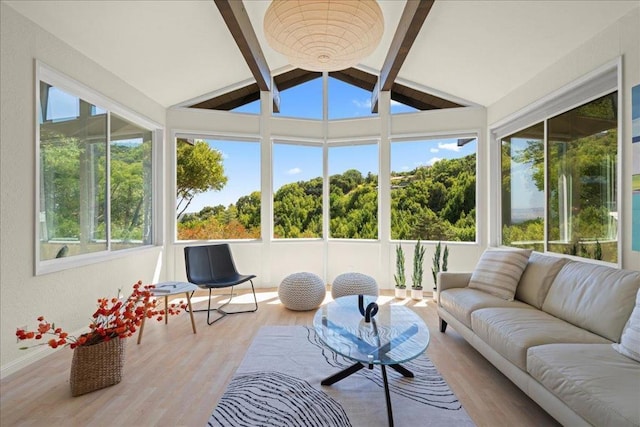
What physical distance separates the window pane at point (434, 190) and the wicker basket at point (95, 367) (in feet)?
13.6

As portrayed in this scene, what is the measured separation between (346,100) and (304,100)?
73 centimetres

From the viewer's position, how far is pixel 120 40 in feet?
11.4

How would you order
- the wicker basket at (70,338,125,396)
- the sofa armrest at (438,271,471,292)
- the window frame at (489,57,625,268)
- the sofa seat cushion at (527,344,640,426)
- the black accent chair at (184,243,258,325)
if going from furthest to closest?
the black accent chair at (184,243,258,325) < the sofa armrest at (438,271,471,292) < the window frame at (489,57,625,268) < the wicker basket at (70,338,125,396) < the sofa seat cushion at (527,344,640,426)

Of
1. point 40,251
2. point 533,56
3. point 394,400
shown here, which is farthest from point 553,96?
point 40,251

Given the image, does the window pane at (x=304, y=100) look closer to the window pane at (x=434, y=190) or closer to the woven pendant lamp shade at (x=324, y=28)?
the window pane at (x=434, y=190)

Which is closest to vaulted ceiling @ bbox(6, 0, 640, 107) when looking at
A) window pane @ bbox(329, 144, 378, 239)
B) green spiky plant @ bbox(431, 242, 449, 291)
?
window pane @ bbox(329, 144, 378, 239)

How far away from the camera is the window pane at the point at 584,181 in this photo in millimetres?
2898

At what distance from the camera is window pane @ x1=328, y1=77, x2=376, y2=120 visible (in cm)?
571

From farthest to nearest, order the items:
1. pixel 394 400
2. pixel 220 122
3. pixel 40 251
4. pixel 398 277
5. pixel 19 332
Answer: pixel 220 122
pixel 398 277
pixel 40 251
pixel 394 400
pixel 19 332

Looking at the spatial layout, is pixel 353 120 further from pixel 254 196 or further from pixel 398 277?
pixel 398 277

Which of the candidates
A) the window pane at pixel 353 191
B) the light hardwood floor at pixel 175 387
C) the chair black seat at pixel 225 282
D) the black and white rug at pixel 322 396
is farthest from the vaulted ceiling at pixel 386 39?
the black and white rug at pixel 322 396

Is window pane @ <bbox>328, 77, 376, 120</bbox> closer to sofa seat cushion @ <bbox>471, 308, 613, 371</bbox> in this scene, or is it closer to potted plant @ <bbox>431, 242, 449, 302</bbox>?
potted plant @ <bbox>431, 242, 449, 302</bbox>

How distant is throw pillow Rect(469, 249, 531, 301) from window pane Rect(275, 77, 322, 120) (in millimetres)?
3679

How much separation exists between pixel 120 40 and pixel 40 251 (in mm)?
2241
